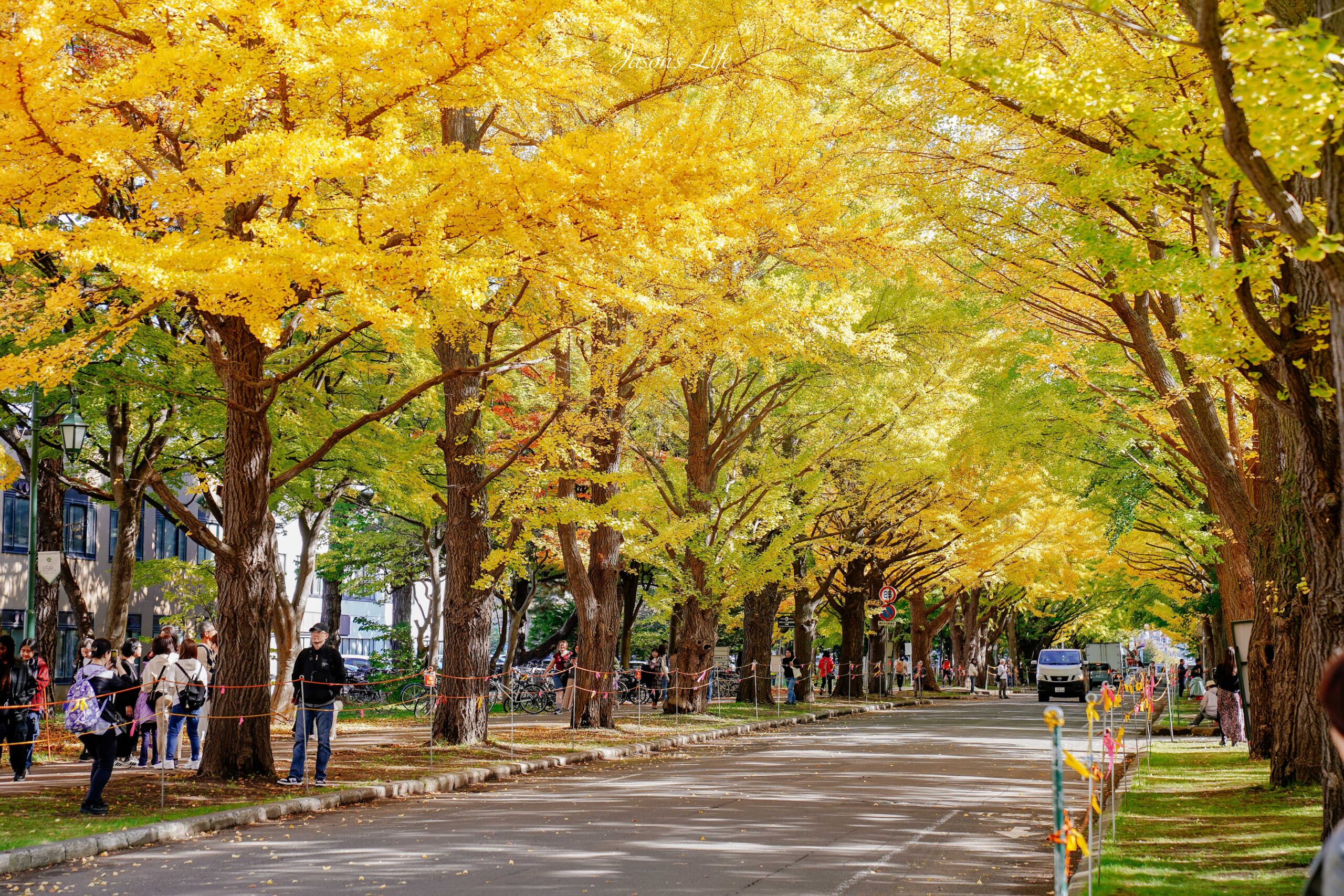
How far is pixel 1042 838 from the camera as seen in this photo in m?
10.9

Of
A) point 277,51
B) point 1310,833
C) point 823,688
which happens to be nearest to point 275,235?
point 277,51

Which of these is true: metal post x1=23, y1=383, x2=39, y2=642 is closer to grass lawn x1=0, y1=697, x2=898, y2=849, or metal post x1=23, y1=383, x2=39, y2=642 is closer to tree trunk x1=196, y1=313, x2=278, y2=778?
grass lawn x1=0, y1=697, x2=898, y2=849

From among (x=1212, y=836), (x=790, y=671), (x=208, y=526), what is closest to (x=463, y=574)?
(x=1212, y=836)

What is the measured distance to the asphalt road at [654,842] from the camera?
8.44 m

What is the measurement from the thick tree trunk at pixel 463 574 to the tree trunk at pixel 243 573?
4334 mm

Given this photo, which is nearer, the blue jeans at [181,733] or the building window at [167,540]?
the blue jeans at [181,733]

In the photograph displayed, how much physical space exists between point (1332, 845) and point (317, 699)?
13484mm

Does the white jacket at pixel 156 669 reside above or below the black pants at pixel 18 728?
above

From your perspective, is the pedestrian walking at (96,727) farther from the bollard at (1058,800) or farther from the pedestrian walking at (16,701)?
the bollard at (1058,800)

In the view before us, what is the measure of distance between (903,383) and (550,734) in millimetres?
10929

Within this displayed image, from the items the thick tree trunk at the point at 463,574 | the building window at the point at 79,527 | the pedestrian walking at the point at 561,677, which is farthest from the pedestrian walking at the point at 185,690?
the building window at the point at 79,527

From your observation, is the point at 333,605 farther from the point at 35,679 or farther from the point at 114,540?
the point at 35,679

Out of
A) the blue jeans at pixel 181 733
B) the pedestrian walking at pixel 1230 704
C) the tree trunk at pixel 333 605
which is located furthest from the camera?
the tree trunk at pixel 333 605

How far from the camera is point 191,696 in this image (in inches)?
635
